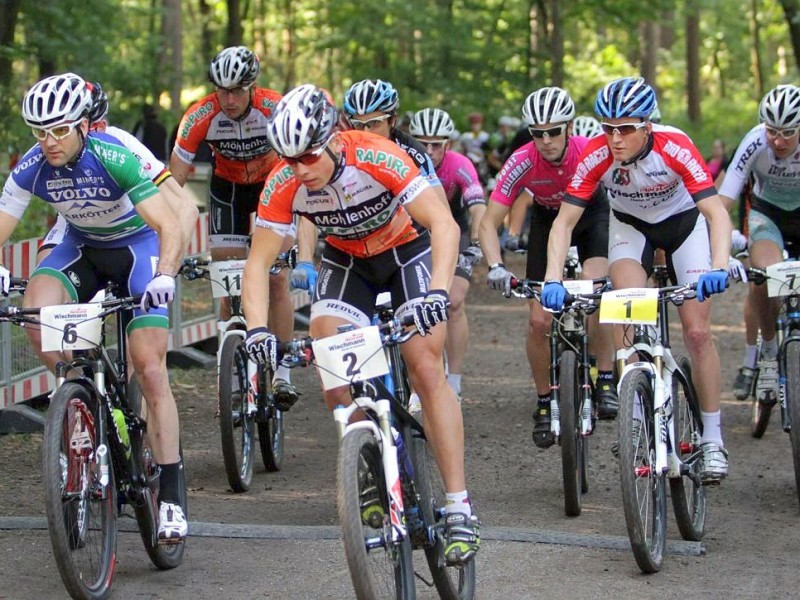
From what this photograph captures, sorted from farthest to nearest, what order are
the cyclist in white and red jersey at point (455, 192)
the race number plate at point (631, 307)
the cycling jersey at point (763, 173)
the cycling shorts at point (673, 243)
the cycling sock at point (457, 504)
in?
the cyclist in white and red jersey at point (455, 192)
the cycling jersey at point (763, 173)
the cycling shorts at point (673, 243)
the race number plate at point (631, 307)
the cycling sock at point (457, 504)

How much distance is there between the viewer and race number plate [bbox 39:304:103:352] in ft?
19.5

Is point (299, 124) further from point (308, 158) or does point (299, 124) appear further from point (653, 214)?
point (653, 214)

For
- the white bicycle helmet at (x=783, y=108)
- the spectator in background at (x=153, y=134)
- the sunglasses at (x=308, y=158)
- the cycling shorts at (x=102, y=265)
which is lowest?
the cycling shorts at (x=102, y=265)

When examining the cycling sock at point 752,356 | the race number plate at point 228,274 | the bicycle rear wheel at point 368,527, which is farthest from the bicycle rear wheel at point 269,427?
the cycling sock at point 752,356

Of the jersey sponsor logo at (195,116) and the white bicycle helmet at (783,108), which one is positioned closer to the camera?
the white bicycle helmet at (783,108)

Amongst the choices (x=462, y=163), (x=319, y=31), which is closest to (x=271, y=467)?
(x=462, y=163)

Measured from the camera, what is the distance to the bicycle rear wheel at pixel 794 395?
7.52 metres

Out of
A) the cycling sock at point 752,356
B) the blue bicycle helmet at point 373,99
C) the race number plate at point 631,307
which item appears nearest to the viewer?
the race number plate at point 631,307

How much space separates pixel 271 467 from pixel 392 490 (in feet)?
12.7

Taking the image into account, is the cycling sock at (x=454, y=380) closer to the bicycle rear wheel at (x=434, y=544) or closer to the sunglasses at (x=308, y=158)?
the bicycle rear wheel at (x=434, y=544)

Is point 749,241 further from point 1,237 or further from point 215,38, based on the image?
point 215,38

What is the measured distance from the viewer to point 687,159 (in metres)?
7.33

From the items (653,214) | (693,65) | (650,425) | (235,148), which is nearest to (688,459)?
(650,425)

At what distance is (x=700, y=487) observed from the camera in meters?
7.26
